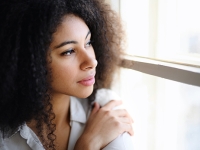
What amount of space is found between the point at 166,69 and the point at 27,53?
17.5 inches

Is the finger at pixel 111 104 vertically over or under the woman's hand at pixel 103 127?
over

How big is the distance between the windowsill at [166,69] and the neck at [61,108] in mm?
297

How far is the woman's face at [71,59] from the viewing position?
0.87m

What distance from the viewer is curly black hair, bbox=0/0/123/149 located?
Answer: 2.77 feet

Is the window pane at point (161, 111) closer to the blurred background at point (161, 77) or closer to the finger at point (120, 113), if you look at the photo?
the blurred background at point (161, 77)

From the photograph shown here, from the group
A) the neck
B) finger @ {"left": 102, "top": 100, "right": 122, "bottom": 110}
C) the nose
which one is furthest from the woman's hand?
the nose

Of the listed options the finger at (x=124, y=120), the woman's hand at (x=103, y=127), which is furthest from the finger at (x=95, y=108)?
the finger at (x=124, y=120)

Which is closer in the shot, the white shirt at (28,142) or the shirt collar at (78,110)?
the white shirt at (28,142)

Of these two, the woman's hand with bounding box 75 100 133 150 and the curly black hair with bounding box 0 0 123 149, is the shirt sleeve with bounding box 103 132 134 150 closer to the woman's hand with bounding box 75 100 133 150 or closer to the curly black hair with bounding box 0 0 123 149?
the woman's hand with bounding box 75 100 133 150

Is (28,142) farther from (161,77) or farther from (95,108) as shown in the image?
(161,77)

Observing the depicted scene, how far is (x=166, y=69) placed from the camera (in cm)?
89

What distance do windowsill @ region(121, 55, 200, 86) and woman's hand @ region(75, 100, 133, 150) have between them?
188 mm

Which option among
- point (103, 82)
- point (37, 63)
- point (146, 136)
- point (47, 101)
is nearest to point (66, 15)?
point (37, 63)

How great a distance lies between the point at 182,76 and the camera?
2.69 ft
